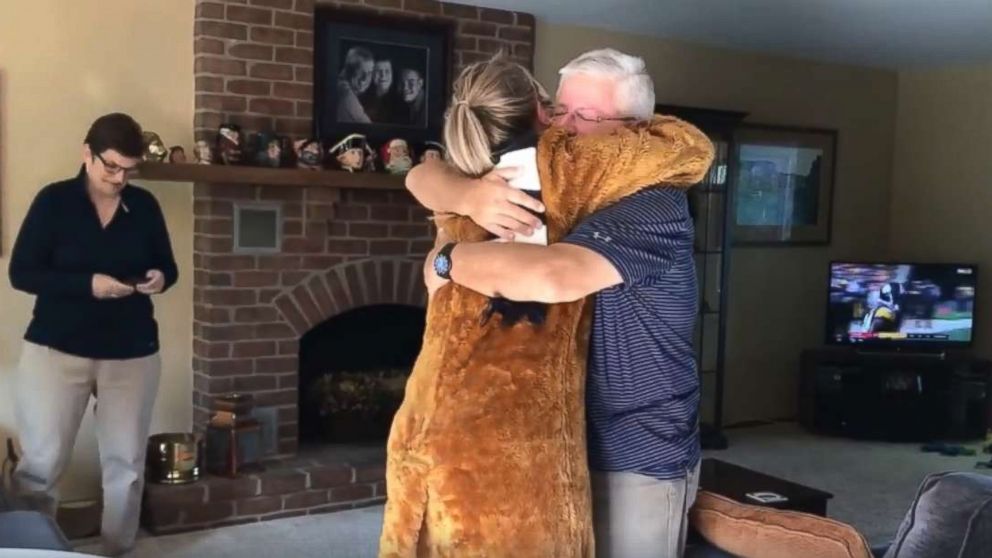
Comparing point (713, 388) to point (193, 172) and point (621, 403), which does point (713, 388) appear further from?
point (621, 403)

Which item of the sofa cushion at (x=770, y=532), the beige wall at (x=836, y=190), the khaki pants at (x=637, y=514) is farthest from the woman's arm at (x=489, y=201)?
the beige wall at (x=836, y=190)

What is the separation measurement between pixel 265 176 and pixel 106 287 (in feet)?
2.91

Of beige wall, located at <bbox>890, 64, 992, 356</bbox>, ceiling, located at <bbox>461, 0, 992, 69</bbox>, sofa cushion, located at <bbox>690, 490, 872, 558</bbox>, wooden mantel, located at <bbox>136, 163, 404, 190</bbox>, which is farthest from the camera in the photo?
beige wall, located at <bbox>890, 64, 992, 356</bbox>

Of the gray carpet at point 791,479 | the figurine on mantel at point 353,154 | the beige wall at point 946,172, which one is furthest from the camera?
the beige wall at point 946,172

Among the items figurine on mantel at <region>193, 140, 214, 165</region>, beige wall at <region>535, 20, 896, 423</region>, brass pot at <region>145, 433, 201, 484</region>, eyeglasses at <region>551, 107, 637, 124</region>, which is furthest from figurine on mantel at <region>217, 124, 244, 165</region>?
eyeglasses at <region>551, 107, 637, 124</region>

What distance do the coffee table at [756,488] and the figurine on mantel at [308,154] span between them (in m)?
1.87

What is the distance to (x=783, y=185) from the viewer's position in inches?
232

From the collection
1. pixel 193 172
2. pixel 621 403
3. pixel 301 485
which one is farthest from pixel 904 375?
pixel 621 403

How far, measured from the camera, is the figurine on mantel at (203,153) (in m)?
3.88

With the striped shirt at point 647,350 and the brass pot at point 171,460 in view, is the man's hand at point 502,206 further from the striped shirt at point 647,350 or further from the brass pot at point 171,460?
the brass pot at point 171,460

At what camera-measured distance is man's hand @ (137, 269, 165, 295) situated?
10.9 feet

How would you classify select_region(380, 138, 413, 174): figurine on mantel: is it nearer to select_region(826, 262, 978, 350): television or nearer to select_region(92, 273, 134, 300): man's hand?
select_region(92, 273, 134, 300): man's hand

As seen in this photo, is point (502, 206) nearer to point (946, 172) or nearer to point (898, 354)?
point (898, 354)

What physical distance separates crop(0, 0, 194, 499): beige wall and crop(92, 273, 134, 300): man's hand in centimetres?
69
